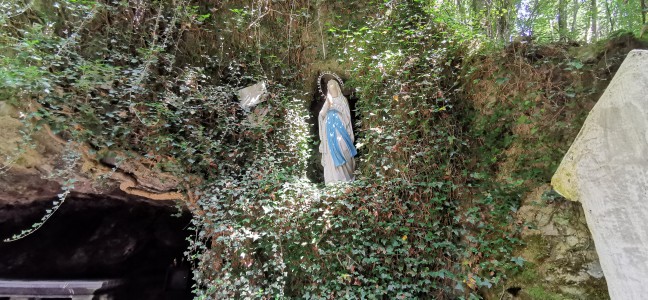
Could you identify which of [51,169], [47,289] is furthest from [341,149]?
[47,289]

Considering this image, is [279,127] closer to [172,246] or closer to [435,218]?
[435,218]

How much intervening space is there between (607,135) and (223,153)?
3.65 metres

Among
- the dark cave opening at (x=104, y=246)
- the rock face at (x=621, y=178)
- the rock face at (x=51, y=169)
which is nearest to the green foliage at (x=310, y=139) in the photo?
the rock face at (x=51, y=169)

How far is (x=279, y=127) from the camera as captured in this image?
4.56 metres

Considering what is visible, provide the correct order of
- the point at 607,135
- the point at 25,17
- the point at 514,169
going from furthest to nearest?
the point at 25,17, the point at 514,169, the point at 607,135

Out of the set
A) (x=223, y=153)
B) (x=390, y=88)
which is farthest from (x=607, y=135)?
(x=223, y=153)

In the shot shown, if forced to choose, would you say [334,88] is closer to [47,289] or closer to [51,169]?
[51,169]

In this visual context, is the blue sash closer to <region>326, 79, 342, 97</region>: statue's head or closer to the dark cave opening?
<region>326, 79, 342, 97</region>: statue's head

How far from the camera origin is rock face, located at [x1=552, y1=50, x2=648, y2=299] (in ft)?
4.82

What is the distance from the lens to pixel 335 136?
169 inches

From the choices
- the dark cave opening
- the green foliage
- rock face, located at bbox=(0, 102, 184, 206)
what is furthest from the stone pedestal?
the green foliage

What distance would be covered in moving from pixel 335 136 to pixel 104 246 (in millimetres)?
4297

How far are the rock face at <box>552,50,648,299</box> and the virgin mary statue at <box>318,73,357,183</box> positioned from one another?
8.92ft

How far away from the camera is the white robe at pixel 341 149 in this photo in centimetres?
420
